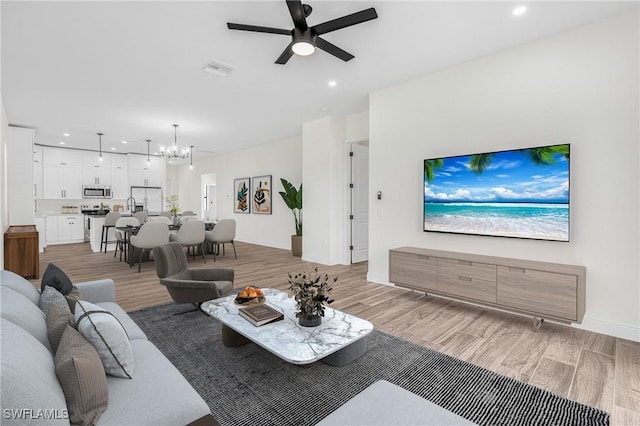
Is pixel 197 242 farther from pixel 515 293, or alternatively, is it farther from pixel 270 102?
pixel 515 293

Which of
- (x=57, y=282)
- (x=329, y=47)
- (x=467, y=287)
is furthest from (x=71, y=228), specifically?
(x=467, y=287)

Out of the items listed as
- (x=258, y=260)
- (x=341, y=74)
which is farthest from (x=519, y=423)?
(x=258, y=260)

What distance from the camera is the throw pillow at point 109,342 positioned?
4.52ft

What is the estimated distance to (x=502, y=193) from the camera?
342cm

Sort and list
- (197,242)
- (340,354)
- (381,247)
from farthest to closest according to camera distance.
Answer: (197,242) < (381,247) < (340,354)

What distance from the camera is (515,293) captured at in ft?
9.99

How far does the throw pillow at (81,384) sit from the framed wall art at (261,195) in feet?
24.1

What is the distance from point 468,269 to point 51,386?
3.41m

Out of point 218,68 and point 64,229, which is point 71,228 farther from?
point 218,68

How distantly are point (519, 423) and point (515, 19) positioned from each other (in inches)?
126

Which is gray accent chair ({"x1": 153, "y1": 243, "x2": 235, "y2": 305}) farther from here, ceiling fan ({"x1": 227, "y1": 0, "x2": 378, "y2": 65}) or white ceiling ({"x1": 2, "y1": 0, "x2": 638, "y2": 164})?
ceiling fan ({"x1": 227, "y1": 0, "x2": 378, "y2": 65})

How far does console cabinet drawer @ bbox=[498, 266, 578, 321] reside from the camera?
2744 millimetres

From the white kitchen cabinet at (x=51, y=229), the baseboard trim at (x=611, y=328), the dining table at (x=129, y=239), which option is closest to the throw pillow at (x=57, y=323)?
the baseboard trim at (x=611, y=328)

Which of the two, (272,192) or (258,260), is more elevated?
(272,192)
